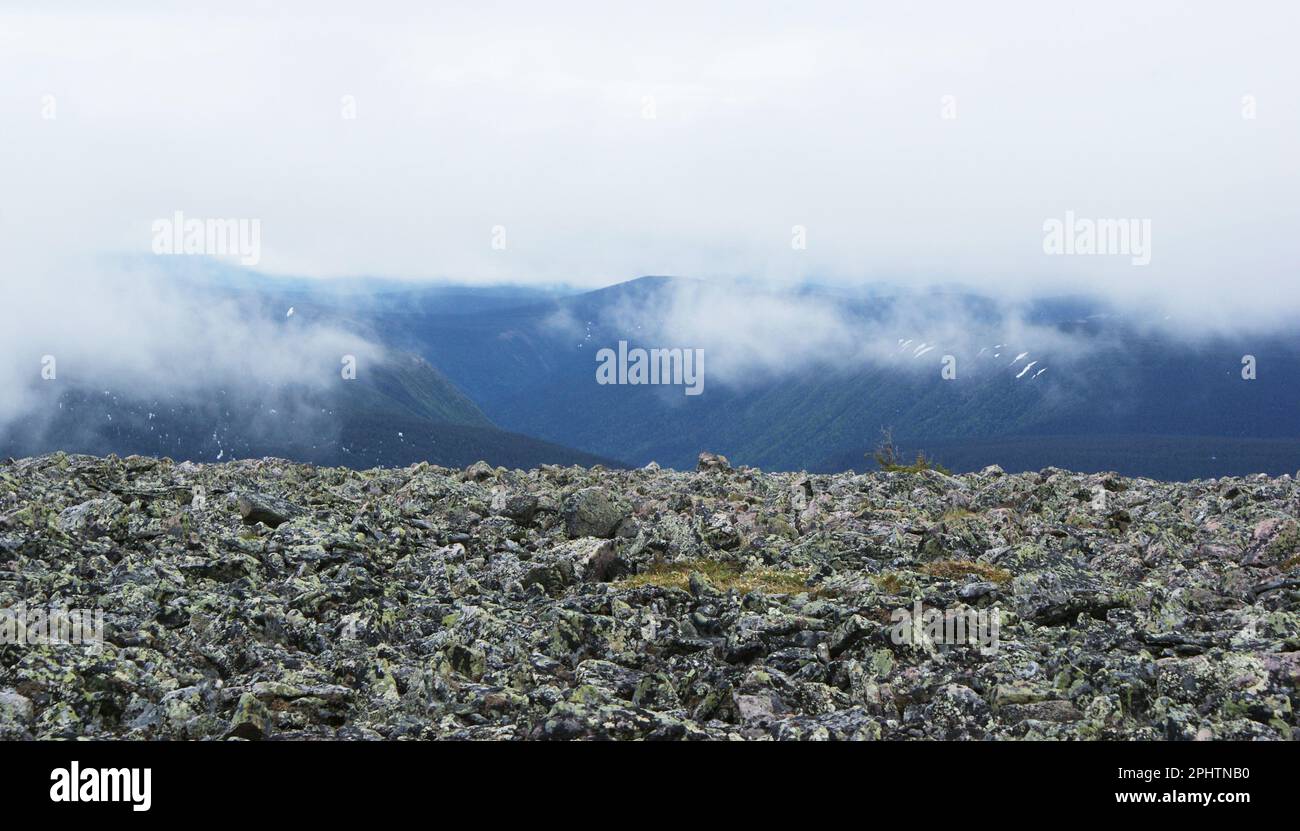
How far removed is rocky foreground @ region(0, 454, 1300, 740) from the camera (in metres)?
16.2

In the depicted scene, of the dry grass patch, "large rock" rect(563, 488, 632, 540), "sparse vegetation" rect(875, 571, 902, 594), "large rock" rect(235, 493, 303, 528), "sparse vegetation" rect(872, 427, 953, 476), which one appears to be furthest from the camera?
"sparse vegetation" rect(872, 427, 953, 476)

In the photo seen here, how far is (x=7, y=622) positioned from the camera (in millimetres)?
18578

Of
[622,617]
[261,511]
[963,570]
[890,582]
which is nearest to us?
[622,617]

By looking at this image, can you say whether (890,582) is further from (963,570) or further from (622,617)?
(622,617)

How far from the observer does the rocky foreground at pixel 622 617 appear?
1620cm

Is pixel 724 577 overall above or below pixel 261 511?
below

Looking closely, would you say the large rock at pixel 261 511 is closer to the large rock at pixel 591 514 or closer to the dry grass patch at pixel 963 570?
the large rock at pixel 591 514

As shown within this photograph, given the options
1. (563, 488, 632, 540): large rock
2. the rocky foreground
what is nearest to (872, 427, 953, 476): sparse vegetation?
the rocky foreground

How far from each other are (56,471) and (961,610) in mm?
27110

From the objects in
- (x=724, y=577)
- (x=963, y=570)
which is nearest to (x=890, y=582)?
(x=963, y=570)

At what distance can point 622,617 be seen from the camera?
2109 centimetres

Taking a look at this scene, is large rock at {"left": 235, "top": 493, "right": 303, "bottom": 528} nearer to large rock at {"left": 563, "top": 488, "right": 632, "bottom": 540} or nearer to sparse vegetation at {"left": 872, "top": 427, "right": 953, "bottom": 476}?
large rock at {"left": 563, "top": 488, "right": 632, "bottom": 540}

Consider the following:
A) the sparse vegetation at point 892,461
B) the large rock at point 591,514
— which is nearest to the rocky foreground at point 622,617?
the large rock at point 591,514
